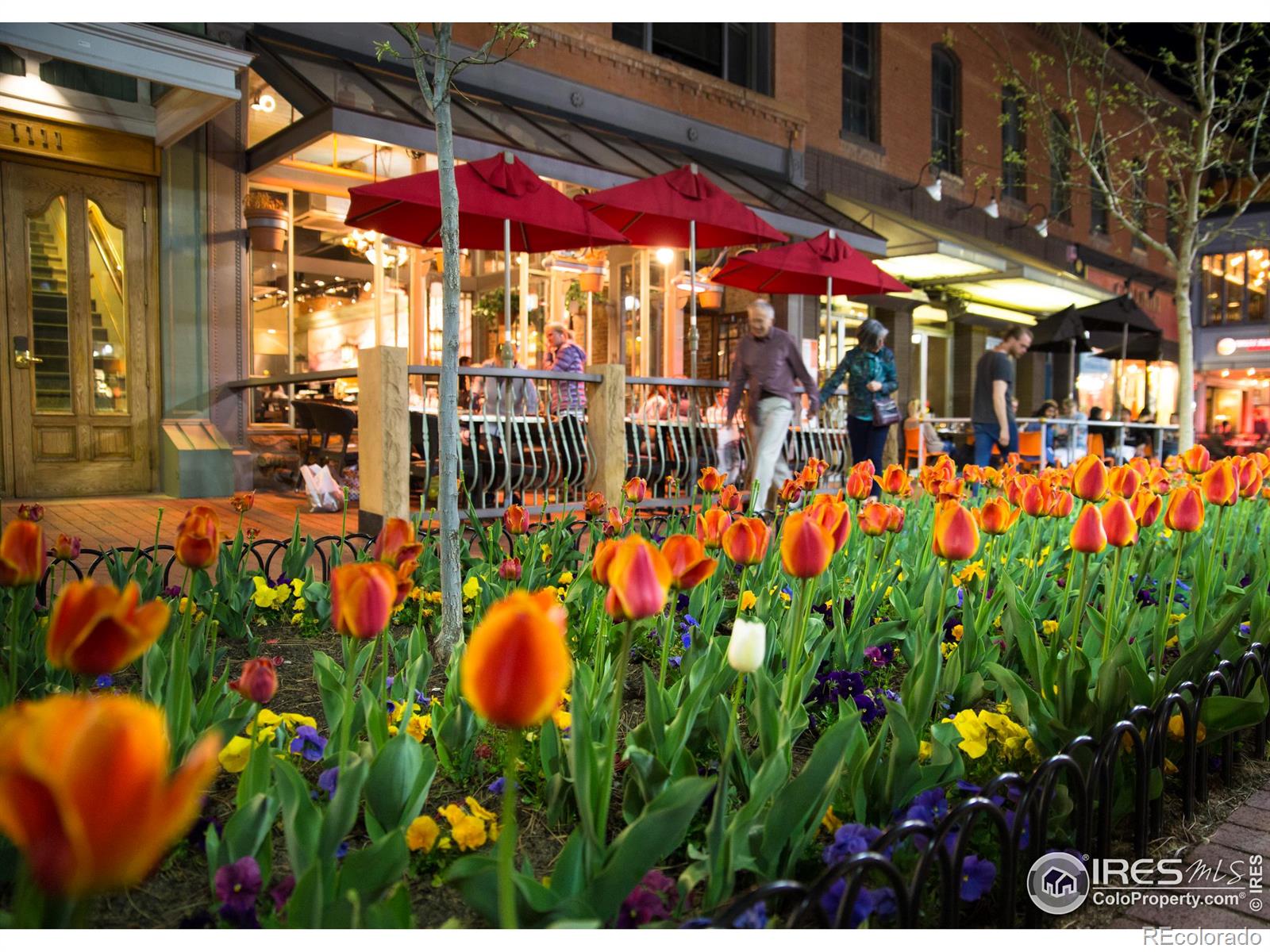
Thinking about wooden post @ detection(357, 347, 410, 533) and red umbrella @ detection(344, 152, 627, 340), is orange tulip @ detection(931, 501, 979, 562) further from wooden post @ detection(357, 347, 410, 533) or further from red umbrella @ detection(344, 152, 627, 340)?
red umbrella @ detection(344, 152, 627, 340)

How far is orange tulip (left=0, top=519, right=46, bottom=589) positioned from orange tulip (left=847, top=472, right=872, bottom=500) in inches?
90.4

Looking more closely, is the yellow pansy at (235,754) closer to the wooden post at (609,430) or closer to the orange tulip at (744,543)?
the orange tulip at (744,543)

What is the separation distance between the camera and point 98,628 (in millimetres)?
1043

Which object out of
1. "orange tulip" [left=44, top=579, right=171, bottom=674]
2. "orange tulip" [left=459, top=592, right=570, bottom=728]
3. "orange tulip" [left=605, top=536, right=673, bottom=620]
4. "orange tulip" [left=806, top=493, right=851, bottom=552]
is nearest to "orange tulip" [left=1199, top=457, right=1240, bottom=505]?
"orange tulip" [left=806, top=493, right=851, bottom=552]

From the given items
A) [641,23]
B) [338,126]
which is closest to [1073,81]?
[641,23]

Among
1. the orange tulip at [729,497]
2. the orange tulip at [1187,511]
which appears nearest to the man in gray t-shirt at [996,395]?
the orange tulip at [729,497]

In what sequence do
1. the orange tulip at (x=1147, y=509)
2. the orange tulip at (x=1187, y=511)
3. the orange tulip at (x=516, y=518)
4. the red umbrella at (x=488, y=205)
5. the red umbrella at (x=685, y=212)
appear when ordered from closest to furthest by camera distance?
the orange tulip at (x=1187, y=511), the orange tulip at (x=1147, y=509), the orange tulip at (x=516, y=518), the red umbrella at (x=488, y=205), the red umbrella at (x=685, y=212)

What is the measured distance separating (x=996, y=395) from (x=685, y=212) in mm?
3347

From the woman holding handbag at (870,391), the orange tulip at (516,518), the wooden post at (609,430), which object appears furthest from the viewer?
the woman holding handbag at (870,391)

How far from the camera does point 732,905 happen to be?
1171mm

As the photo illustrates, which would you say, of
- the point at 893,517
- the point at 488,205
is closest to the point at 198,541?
the point at 893,517

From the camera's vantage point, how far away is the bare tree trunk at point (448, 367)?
8.98 feet

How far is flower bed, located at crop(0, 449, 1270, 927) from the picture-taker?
894 mm

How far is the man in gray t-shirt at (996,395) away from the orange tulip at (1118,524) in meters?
6.63
